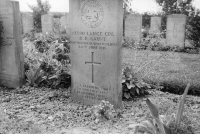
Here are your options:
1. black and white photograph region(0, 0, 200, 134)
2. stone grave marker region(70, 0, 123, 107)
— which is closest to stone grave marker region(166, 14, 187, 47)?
black and white photograph region(0, 0, 200, 134)

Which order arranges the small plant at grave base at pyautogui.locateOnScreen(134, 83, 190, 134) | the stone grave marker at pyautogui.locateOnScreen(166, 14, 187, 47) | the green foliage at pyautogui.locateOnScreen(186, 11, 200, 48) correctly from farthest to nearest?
1. the stone grave marker at pyautogui.locateOnScreen(166, 14, 187, 47)
2. the green foliage at pyautogui.locateOnScreen(186, 11, 200, 48)
3. the small plant at grave base at pyautogui.locateOnScreen(134, 83, 190, 134)

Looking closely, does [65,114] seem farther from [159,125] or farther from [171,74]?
[171,74]

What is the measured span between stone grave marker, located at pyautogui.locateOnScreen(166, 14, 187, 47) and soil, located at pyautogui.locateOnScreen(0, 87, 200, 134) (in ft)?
26.7

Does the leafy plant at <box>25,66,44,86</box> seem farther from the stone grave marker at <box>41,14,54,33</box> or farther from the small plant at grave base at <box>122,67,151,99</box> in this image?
the stone grave marker at <box>41,14,54,33</box>

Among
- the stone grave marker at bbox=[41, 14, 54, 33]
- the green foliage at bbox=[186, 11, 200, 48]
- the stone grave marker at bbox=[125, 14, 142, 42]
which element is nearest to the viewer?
the green foliage at bbox=[186, 11, 200, 48]

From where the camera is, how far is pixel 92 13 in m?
4.05

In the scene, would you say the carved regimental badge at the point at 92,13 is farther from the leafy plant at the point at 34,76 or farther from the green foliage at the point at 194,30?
the green foliage at the point at 194,30

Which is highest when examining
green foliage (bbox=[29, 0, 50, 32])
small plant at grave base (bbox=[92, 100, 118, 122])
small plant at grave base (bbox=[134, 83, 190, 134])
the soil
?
green foliage (bbox=[29, 0, 50, 32])

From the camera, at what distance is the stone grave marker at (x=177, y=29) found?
12.5 metres

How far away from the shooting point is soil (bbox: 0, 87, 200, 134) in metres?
3.28

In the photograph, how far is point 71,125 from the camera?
3480 millimetres

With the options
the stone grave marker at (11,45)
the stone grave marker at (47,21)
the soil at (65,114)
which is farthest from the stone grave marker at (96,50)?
the stone grave marker at (47,21)

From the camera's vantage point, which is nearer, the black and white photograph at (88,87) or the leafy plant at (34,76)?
the black and white photograph at (88,87)

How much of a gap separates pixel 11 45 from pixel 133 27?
955 centimetres
